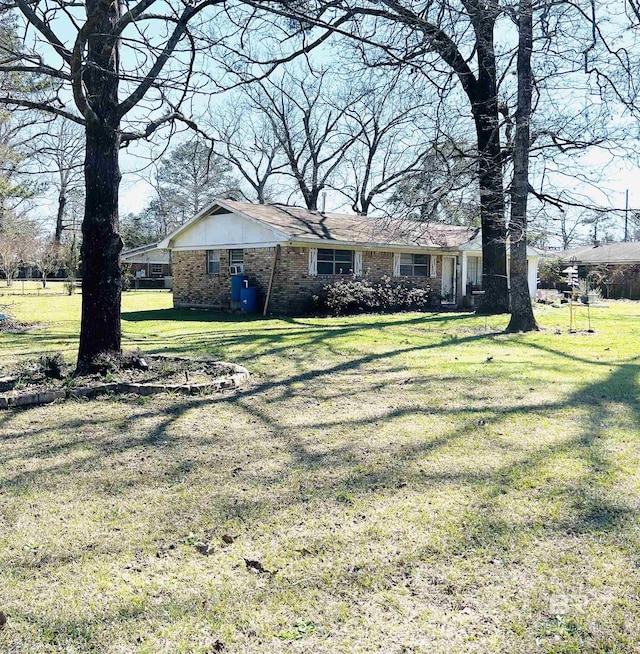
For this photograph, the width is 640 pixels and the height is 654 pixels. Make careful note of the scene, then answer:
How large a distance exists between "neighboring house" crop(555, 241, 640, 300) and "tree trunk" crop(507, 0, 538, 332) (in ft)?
58.3

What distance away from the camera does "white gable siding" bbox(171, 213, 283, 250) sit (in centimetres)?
1802

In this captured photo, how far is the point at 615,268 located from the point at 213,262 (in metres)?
24.4

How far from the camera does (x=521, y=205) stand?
41.3ft

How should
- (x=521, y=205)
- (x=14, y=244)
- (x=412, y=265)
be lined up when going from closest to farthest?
(x=521, y=205), (x=412, y=265), (x=14, y=244)

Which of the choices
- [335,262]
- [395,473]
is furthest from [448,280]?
[395,473]

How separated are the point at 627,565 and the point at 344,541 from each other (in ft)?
4.52

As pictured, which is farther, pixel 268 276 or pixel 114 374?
pixel 268 276

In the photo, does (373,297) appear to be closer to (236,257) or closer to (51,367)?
(236,257)

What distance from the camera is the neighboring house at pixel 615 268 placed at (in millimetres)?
30719

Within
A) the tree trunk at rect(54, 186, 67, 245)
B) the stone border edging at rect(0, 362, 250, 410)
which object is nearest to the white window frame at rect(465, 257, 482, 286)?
the stone border edging at rect(0, 362, 250, 410)

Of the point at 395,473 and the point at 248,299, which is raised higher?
the point at 248,299

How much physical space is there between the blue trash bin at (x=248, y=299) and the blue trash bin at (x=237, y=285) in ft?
1.63

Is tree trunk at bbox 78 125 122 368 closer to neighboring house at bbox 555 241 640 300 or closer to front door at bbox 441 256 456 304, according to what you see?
front door at bbox 441 256 456 304

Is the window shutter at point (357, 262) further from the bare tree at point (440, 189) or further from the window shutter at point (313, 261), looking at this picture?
the bare tree at point (440, 189)
